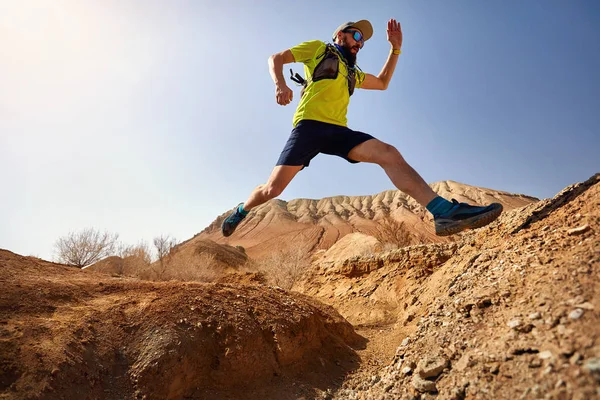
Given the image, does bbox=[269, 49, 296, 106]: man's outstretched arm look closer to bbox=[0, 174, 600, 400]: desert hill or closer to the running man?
the running man

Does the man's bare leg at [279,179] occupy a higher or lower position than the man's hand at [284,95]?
lower

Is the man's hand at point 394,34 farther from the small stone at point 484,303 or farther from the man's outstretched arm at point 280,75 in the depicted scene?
the small stone at point 484,303

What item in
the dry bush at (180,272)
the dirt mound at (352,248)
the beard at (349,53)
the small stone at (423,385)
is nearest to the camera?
the small stone at (423,385)

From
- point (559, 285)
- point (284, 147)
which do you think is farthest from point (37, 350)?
point (559, 285)

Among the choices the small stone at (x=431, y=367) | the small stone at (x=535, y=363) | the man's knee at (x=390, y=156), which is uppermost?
the man's knee at (x=390, y=156)

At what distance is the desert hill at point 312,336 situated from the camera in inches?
57.0

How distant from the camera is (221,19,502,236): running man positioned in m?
2.75

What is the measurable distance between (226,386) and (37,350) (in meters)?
1.28

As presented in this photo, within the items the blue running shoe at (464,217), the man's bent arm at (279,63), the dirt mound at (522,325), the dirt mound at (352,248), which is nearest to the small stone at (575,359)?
the dirt mound at (522,325)

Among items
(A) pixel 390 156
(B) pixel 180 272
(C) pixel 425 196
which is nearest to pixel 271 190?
(A) pixel 390 156

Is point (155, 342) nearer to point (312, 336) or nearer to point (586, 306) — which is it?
point (312, 336)

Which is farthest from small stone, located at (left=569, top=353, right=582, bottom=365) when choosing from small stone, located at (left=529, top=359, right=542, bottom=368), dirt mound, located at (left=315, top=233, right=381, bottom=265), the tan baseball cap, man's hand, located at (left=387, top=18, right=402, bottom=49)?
dirt mound, located at (left=315, top=233, right=381, bottom=265)

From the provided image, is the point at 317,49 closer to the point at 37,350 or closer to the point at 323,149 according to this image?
the point at 323,149

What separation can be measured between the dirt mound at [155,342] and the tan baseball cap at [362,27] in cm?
277
